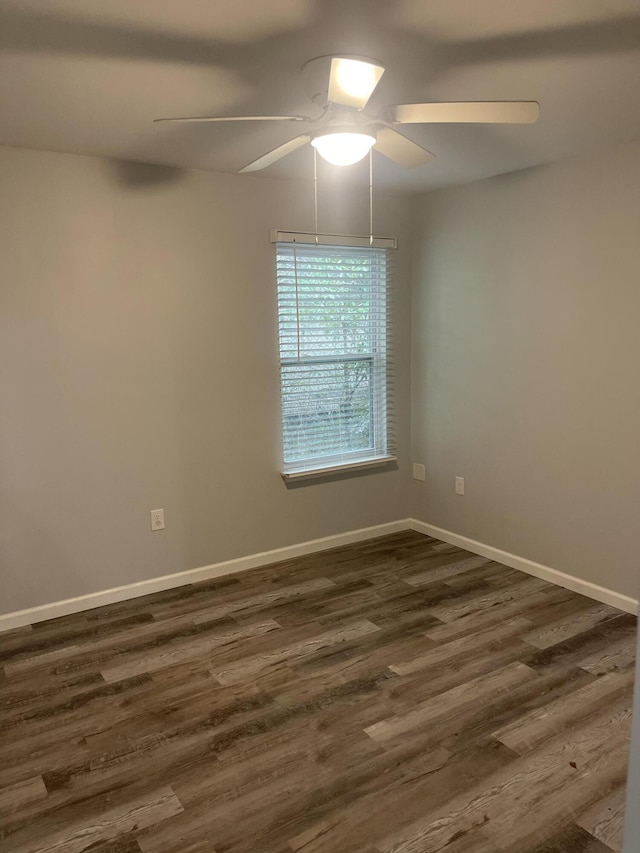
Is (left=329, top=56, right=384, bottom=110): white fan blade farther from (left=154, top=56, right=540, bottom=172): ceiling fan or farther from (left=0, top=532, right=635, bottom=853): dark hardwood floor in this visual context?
(left=0, top=532, right=635, bottom=853): dark hardwood floor

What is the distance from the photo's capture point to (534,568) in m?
3.54

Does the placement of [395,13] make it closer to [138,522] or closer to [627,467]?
[627,467]

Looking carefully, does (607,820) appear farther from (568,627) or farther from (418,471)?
(418,471)

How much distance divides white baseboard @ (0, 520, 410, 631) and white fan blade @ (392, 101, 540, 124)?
263 centimetres

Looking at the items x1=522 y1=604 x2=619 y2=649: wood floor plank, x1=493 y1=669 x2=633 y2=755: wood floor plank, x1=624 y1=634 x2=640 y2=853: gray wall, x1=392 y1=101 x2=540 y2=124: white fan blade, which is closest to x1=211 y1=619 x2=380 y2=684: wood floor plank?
x1=522 y1=604 x2=619 y2=649: wood floor plank

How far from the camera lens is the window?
372 centimetres

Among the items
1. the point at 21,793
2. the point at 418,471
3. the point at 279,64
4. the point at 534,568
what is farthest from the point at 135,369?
the point at 534,568

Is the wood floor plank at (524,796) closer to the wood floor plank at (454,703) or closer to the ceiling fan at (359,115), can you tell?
the wood floor plank at (454,703)

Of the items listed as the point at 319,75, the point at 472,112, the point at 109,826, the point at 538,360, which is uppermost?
the point at 319,75

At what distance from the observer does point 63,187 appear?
2.97 m

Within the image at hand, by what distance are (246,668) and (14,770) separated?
0.93m

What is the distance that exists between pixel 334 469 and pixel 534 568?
1.32m

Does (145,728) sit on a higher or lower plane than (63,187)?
lower

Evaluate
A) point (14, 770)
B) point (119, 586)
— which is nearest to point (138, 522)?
point (119, 586)
